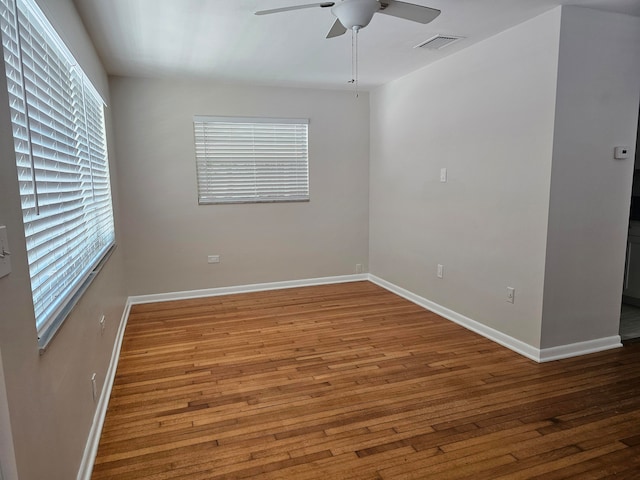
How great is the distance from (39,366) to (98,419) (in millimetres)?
1073

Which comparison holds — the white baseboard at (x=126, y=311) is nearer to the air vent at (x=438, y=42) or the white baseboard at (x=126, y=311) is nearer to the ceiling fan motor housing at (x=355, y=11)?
the ceiling fan motor housing at (x=355, y=11)

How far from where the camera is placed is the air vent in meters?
3.20

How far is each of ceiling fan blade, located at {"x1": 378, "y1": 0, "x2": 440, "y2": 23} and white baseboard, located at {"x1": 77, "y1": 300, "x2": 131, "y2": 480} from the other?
8.78 ft

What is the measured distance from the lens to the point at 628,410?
7.76 ft

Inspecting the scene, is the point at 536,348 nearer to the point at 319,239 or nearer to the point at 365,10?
the point at 365,10

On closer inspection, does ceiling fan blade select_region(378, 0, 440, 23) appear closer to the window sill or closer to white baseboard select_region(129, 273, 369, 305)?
the window sill

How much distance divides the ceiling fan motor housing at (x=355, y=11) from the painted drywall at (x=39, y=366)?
54.3 inches

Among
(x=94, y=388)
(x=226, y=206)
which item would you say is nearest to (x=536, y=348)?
(x=94, y=388)

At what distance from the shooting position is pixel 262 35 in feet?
10.0

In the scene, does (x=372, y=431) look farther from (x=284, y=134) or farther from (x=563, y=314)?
(x=284, y=134)

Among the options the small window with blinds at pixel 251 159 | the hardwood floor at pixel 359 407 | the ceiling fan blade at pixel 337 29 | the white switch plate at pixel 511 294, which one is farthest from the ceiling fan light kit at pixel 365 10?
the small window with blinds at pixel 251 159

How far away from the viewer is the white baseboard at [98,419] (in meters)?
1.84

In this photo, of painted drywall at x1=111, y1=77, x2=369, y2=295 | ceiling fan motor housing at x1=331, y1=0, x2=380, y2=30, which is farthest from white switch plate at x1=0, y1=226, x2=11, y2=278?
painted drywall at x1=111, y1=77, x2=369, y2=295

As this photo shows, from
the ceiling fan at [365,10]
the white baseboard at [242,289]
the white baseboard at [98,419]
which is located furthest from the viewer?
the white baseboard at [242,289]
